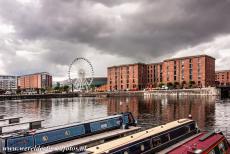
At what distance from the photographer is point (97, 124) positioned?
76.7ft

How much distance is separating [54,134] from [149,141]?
26.8ft

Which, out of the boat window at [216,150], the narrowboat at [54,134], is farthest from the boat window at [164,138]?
the narrowboat at [54,134]

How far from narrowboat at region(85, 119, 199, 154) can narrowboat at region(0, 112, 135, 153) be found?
670 cm

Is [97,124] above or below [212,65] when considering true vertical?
below

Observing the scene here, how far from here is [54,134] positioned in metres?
19.1

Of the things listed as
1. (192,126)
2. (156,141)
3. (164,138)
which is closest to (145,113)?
(192,126)

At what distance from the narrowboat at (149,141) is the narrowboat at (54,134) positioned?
6.70m

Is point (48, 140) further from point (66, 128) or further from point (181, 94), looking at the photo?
point (181, 94)

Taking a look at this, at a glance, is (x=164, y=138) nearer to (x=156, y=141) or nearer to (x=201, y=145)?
(x=156, y=141)

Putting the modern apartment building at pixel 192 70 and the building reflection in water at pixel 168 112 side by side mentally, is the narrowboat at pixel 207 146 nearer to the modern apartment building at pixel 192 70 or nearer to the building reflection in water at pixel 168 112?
the building reflection in water at pixel 168 112

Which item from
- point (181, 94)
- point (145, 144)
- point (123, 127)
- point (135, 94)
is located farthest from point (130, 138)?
point (135, 94)

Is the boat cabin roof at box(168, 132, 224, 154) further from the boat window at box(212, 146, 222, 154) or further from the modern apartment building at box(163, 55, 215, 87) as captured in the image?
the modern apartment building at box(163, 55, 215, 87)

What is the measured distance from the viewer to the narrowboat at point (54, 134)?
16.1m

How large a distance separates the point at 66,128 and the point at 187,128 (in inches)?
415
